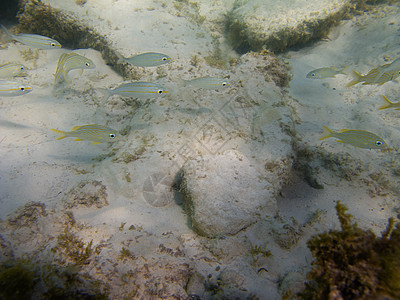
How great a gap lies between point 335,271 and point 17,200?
4362mm

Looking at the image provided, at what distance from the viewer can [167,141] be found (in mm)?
3830

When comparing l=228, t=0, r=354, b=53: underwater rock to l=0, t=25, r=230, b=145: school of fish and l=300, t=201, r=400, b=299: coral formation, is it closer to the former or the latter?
l=0, t=25, r=230, b=145: school of fish

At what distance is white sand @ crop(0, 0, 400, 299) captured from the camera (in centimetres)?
283

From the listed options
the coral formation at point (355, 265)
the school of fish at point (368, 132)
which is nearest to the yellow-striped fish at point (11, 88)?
the coral formation at point (355, 265)

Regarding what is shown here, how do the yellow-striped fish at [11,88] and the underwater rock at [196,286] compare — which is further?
the yellow-striped fish at [11,88]

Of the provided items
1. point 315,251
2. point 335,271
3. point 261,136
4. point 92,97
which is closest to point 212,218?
point 315,251

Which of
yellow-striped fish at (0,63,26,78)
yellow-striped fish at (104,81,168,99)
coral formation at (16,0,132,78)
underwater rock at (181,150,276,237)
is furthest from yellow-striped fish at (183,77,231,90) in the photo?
yellow-striped fish at (0,63,26,78)

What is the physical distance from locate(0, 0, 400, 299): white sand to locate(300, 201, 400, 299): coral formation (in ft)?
2.46

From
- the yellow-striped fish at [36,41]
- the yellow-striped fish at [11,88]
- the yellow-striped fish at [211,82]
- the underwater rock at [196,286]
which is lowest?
the underwater rock at [196,286]

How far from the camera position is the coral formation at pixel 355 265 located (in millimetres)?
1676

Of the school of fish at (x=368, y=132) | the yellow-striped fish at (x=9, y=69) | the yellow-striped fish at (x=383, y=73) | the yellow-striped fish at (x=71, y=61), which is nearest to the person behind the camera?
the school of fish at (x=368, y=132)

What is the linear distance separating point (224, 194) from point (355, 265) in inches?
65.0

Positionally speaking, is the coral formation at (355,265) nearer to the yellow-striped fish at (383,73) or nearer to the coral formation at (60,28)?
the yellow-striped fish at (383,73)

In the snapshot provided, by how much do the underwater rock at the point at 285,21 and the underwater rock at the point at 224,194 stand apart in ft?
18.6
